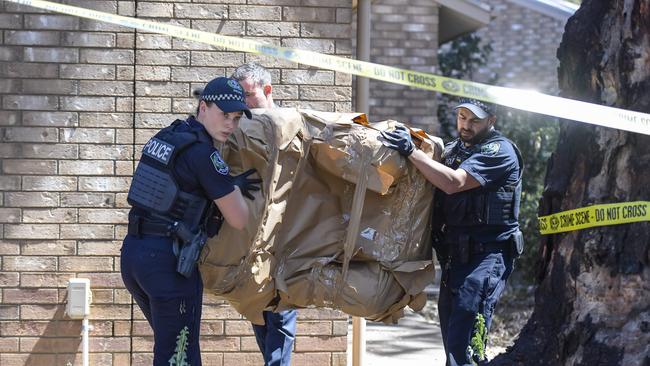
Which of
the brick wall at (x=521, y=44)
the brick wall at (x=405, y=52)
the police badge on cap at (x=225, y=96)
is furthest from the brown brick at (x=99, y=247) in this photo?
the brick wall at (x=521, y=44)

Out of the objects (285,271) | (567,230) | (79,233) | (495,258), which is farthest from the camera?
(79,233)

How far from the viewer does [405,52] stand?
11.6 meters

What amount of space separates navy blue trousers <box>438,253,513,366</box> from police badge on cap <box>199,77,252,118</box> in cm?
145

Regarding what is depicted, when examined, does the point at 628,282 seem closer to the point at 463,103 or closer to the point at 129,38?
the point at 463,103

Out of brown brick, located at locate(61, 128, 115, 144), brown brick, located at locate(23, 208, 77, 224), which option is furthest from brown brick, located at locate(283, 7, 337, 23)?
brown brick, located at locate(23, 208, 77, 224)

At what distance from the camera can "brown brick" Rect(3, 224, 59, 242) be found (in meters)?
5.97

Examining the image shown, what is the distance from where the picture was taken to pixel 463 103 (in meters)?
5.17

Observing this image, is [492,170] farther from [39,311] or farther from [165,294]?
[39,311]

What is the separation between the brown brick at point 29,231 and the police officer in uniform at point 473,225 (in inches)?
93.4

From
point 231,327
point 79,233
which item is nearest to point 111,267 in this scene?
point 79,233

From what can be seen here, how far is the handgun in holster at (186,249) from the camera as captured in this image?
4.23m

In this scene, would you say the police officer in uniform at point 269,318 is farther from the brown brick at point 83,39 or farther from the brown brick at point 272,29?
the brown brick at point 83,39

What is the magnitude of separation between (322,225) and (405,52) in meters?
7.06

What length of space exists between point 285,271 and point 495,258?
1114 millimetres
